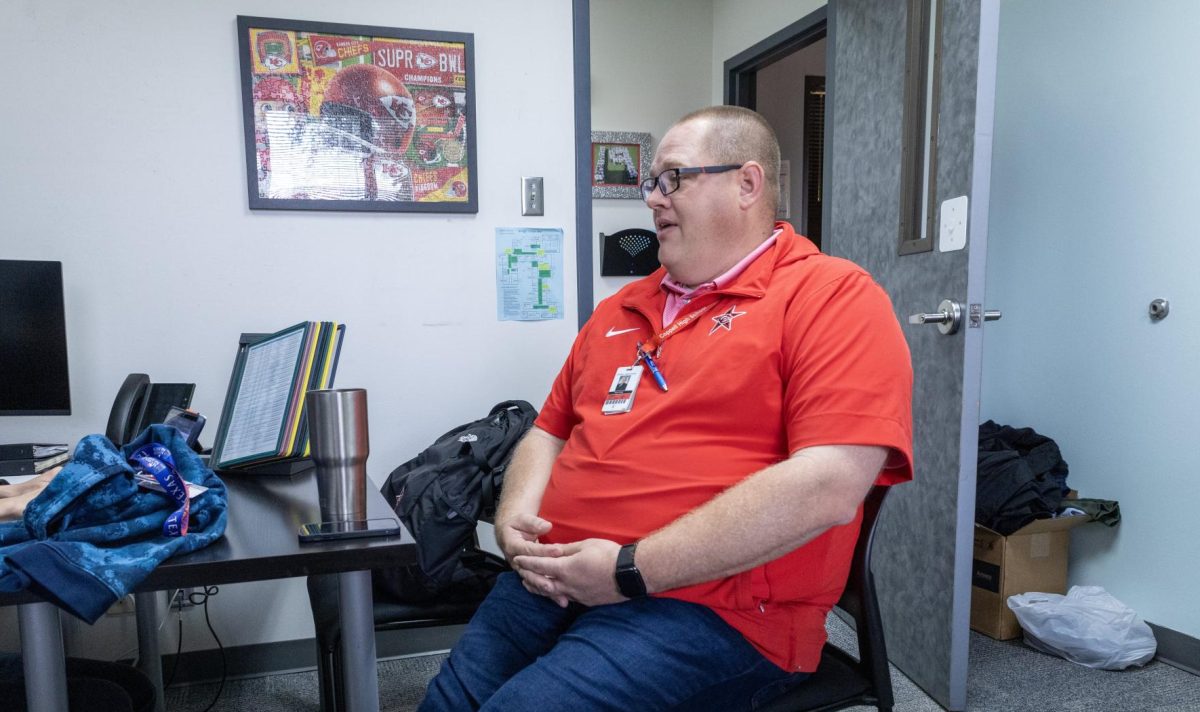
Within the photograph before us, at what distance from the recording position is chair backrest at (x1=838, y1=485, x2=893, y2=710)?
1070 millimetres

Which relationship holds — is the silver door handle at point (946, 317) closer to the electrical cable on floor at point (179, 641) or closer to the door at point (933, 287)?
the door at point (933, 287)

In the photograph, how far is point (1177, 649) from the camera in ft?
6.74

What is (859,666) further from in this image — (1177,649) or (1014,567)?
(1177,649)

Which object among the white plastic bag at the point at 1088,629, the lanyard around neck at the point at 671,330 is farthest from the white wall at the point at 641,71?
the lanyard around neck at the point at 671,330

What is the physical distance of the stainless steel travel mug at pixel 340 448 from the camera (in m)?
0.91

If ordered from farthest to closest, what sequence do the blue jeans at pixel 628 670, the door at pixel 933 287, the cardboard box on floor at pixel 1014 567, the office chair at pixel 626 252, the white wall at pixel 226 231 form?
the office chair at pixel 626 252 < the cardboard box on floor at pixel 1014 567 < the white wall at pixel 226 231 < the door at pixel 933 287 < the blue jeans at pixel 628 670

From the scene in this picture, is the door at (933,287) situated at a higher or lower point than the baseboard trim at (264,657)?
higher

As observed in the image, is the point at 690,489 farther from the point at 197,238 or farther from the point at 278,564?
the point at 197,238

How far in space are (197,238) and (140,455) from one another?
1.13 meters

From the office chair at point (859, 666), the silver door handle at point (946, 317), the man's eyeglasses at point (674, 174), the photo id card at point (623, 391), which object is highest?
the man's eyeglasses at point (674, 174)

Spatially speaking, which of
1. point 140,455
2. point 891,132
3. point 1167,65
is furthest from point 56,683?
point 1167,65

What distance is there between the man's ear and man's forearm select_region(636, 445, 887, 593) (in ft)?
1.60

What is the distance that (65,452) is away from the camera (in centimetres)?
159

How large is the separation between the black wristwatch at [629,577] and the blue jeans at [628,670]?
0.04m
